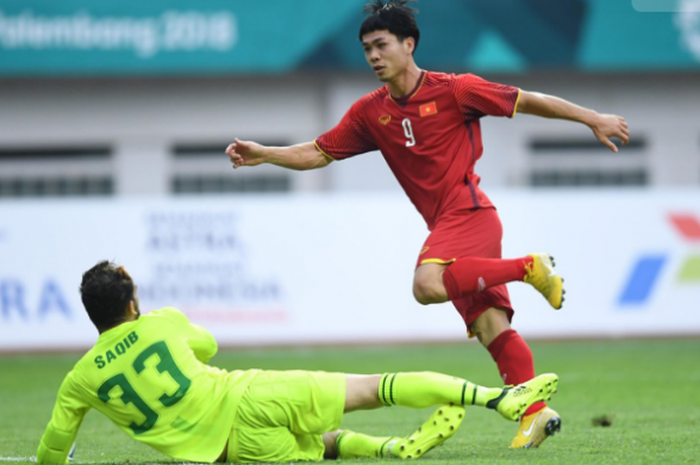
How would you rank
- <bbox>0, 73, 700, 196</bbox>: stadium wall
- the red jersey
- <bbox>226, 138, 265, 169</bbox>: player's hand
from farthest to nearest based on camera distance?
<bbox>0, 73, 700, 196</bbox>: stadium wall → <bbox>226, 138, 265, 169</bbox>: player's hand → the red jersey

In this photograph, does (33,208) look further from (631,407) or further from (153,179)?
(631,407)

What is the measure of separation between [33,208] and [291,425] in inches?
397

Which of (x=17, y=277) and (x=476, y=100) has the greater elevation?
(x=476, y=100)

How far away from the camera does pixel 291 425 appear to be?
4.81 meters

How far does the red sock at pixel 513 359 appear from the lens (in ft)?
18.6

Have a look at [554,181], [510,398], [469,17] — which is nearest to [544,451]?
[510,398]

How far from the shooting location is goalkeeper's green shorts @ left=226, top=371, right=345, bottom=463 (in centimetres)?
474

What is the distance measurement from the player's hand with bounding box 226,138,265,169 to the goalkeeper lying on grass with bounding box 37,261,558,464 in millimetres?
1355

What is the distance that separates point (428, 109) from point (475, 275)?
101 centimetres

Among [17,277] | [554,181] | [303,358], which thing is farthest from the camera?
[554,181]

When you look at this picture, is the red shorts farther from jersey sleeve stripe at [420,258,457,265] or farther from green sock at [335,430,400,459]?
green sock at [335,430,400,459]

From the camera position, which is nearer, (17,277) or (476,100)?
(476,100)

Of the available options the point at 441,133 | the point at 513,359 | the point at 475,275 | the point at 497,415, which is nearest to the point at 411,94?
the point at 441,133

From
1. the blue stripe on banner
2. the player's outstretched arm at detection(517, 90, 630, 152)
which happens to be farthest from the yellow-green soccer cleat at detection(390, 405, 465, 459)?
the blue stripe on banner
